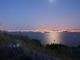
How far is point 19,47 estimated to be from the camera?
61.5 ft

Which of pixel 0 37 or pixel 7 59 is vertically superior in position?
pixel 0 37

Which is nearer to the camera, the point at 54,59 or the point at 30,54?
the point at 54,59

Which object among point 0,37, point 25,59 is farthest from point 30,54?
point 0,37

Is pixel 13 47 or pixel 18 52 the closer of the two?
pixel 18 52

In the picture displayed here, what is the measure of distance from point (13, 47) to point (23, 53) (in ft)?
6.97

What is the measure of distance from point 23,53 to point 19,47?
1282 mm

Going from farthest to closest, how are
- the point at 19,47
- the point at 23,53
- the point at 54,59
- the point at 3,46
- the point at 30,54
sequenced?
the point at 3,46 < the point at 19,47 < the point at 23,53 < the point at 30,54 < the point at 54,59

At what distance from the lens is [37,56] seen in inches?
594

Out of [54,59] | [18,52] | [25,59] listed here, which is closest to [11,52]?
[18,52]

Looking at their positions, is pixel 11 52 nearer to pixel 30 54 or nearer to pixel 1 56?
pixel 1 56

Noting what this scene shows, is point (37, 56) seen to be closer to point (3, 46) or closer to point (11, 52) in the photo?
point (11, 52)

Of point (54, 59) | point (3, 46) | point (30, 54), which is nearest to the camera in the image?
point (54, 59)

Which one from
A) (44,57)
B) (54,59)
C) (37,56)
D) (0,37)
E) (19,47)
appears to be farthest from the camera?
(0,37)

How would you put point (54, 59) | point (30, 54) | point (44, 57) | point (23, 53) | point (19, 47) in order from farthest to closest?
point (19, 47), point (23, 53), point (30, 54), point (44, 57), point (54, 59)
